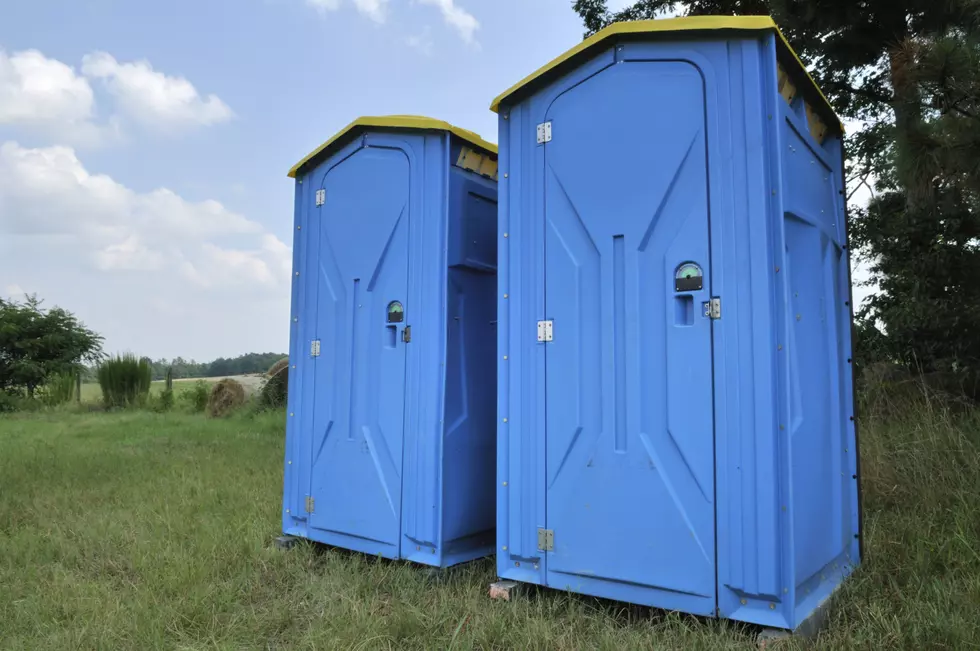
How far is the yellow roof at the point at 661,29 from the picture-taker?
2.76 metres

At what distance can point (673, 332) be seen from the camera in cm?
283

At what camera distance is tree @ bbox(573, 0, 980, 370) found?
4262 mm

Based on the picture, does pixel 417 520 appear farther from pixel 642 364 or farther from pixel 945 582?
pixel 945 582

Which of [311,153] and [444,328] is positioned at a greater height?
[311,153]

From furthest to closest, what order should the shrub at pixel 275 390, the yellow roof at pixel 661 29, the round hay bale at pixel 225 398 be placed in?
the round hay bale at pixel 225 398 → the shrub at pixel 275 390 → the yellow roof at pixel 661 29

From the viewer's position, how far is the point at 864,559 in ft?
11.5

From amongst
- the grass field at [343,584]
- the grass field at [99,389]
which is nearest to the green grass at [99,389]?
the grass field at [99,389]

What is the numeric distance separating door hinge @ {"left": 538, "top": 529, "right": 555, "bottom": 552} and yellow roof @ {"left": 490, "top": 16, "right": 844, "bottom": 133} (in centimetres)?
212

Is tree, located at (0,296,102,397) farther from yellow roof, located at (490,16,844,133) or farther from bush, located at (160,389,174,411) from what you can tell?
yellow roof, located at (490,16,844,133)

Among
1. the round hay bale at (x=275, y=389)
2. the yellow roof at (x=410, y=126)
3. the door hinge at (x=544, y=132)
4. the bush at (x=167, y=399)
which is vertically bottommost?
the bush at (x=167, y=399)

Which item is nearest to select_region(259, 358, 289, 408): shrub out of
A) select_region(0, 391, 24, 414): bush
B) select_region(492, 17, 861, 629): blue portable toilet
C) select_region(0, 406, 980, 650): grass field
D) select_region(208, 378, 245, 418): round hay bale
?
select_region(208, 378, 245, 418): round hay bale

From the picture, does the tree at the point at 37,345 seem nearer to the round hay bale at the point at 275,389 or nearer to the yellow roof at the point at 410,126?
the round hay bale at the point at 275,389

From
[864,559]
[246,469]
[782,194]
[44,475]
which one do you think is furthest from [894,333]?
[44,475]

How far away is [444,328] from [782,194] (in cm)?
175
